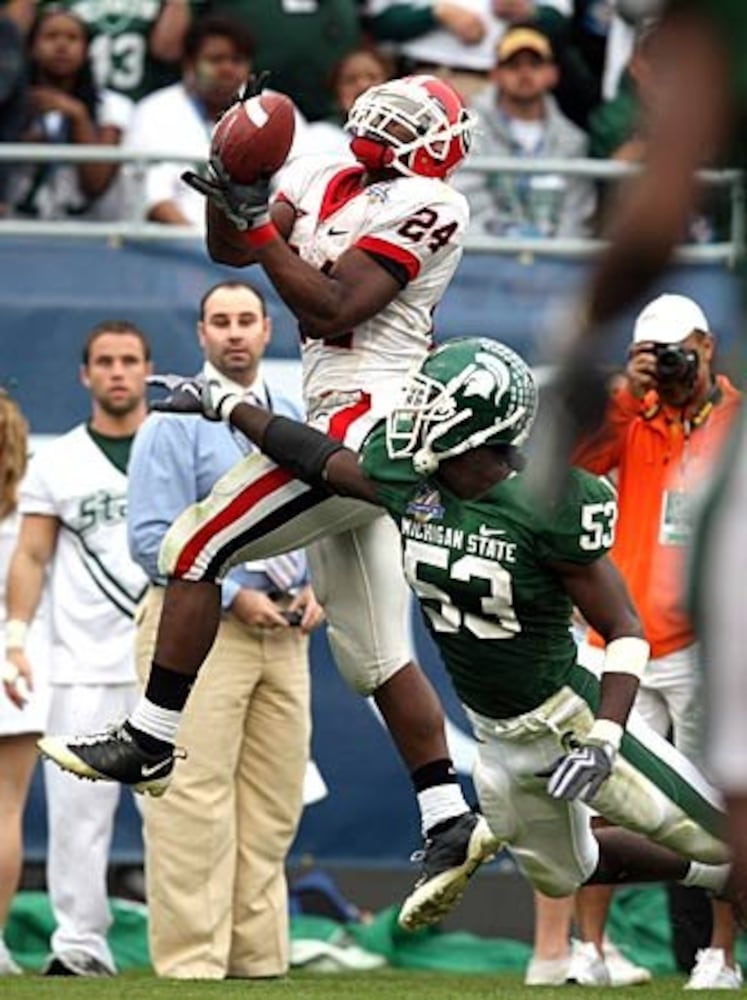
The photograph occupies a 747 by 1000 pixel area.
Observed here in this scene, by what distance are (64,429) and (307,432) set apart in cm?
357

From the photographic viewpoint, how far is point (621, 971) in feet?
29.7

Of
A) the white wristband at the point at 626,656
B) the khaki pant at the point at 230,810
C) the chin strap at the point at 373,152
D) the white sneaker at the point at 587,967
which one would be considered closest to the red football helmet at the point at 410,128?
the chin strap at the point at 373,152

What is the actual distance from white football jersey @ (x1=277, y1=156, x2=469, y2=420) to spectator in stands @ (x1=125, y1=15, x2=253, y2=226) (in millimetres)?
3803

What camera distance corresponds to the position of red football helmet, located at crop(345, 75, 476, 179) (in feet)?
23.6

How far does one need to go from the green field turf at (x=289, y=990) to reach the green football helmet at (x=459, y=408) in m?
1.44

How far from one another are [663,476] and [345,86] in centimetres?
312

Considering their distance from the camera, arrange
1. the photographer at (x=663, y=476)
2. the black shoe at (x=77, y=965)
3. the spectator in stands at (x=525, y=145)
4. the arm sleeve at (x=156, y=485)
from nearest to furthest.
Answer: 1. the arm sleeve at (x=156, y=485)
2. the photographer at (x=663, y=476)
3. the black shoe at (x=77, y=965)
4. the spectator in stands at (x=525, y=145)

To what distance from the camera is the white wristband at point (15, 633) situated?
364 inches

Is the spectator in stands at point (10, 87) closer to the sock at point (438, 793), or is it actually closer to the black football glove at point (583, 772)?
the sock at point (438, 793)

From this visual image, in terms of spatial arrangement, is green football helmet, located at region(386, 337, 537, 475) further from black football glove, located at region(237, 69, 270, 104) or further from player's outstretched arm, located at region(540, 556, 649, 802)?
black football glove, located at region(237, 69, 270, 104)

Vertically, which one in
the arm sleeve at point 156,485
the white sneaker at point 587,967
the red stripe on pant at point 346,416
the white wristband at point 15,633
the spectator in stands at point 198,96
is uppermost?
Answer: the spectator in stands at point 198,96

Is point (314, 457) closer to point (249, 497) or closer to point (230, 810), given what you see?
point (249, 497)

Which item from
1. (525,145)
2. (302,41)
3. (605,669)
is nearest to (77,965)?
(605,669)

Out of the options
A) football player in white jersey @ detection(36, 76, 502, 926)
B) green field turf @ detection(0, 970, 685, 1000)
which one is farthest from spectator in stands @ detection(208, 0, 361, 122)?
green field turf @ detection(0, 970, 685, 1000)
